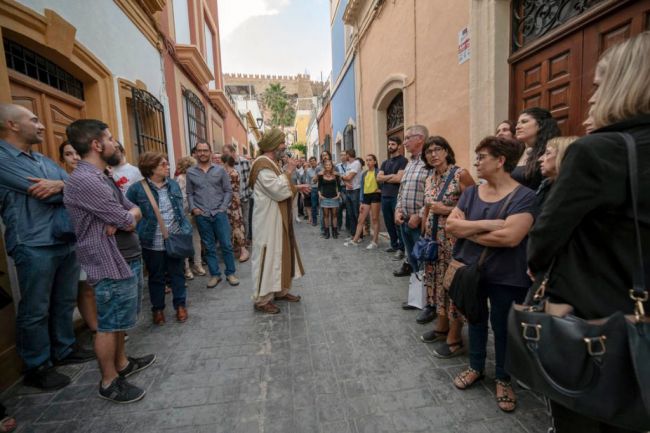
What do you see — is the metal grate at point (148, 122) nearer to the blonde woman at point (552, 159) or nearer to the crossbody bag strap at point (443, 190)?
the crossbody bag strap at point (443, 190)

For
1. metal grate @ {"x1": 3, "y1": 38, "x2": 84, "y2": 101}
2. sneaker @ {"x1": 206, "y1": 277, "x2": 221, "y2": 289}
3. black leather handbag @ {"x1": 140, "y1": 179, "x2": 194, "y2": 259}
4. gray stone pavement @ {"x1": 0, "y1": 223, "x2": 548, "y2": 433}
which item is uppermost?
metal grate @ {"x1": 3, "y1": 38, "x2": 84, "y2": 101}

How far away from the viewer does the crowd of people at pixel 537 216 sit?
105 cm

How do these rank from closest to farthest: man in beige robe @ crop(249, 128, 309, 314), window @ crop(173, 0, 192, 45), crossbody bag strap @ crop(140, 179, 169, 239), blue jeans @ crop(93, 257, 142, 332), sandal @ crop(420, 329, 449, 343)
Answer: blue jeans @ crop(93, 257, 142, 332) → sandal @ crop(420, 329, 449, 343) → crossbody bag strap @ crop(140, 179, 169, 239) → man in beige robe @ crop(249, 128, 309, 314) → window @ crop(173, 0, 192, 45)

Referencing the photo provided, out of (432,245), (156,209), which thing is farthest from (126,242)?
(432,245)

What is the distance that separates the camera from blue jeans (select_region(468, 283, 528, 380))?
6.90 ft

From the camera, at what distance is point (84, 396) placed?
2.41 metres

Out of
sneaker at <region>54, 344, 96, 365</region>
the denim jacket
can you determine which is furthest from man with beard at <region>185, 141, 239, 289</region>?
sneaker at <region>54, 344, 96, 365</region>

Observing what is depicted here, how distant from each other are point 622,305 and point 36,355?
3561 millimetres

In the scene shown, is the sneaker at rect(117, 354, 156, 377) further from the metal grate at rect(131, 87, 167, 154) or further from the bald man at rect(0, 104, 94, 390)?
the metal grate at rect(131, 87, 167, 154)

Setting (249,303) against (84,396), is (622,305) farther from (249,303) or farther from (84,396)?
(249,303)

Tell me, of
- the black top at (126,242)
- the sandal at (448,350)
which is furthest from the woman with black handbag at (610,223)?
the black top at (126,242)

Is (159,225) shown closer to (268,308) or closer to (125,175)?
(125,175)

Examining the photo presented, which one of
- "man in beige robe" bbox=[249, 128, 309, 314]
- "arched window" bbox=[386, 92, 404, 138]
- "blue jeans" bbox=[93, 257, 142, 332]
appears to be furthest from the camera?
"arched window" bbox=[386, 92, 404, 138]

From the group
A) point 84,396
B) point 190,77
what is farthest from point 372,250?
point 190,77
